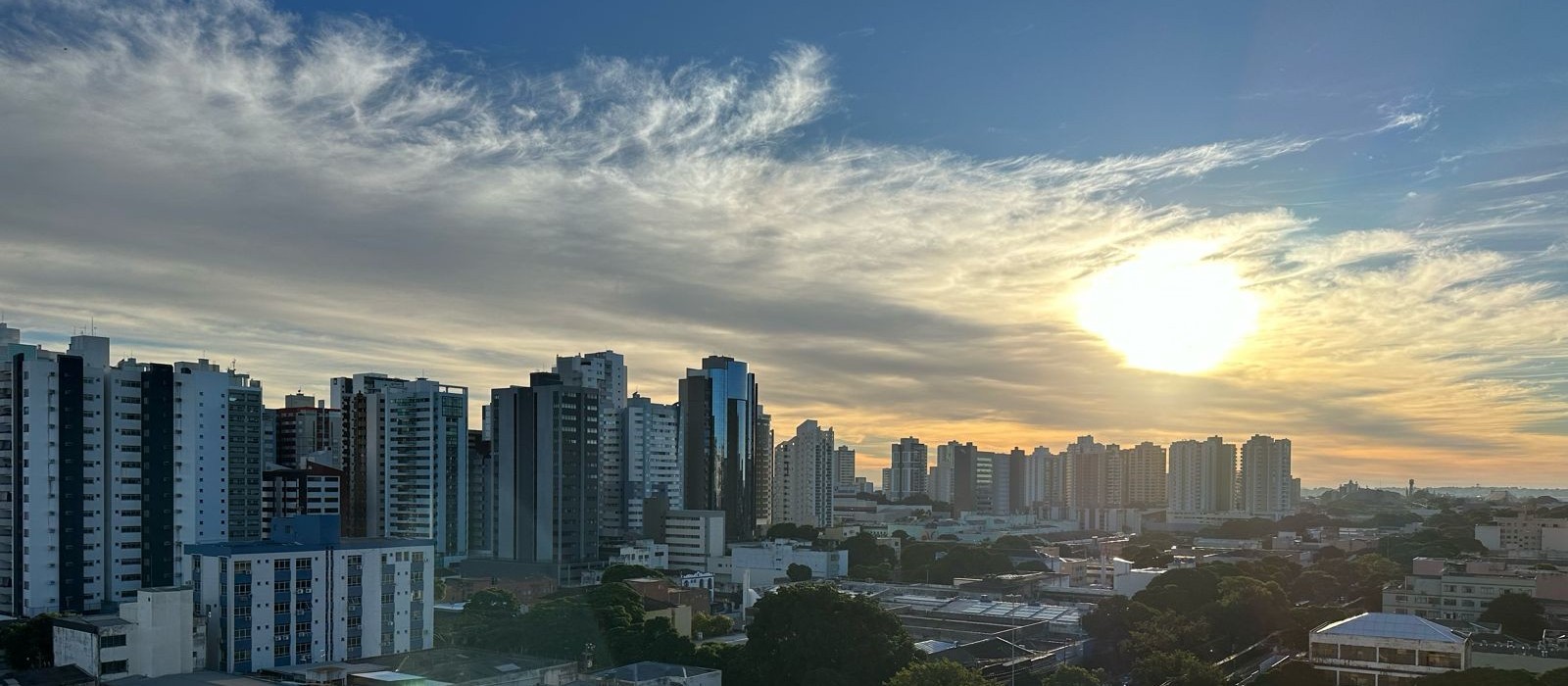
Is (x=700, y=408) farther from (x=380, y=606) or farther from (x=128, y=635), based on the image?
(x=128, y=635)

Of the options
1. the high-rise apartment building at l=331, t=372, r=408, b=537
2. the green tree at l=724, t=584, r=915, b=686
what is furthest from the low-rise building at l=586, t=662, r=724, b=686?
the high-rise apartment building at l=331, t=372, r=408, b=537

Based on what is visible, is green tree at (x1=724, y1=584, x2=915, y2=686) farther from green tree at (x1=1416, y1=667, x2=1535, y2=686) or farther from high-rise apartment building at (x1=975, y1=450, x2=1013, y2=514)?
high-rise apartment building at (x1=975, y1=450, x2=1013, y2=514)

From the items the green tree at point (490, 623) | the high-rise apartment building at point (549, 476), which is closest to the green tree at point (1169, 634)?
the green tree at point (490, 623)

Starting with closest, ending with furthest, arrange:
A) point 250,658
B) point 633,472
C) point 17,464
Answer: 1. point 250,658
2. point 17,464
3. point 633,472

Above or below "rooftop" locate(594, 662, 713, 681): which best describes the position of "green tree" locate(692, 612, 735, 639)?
below

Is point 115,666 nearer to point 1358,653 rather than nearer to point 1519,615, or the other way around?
point 1358,653

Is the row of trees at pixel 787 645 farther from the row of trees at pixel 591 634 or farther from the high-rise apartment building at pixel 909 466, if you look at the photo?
the high-rise apartment building at pixel 909 466

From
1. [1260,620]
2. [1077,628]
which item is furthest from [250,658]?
[1260,620]

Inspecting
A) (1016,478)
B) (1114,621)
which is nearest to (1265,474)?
(1016,478)
